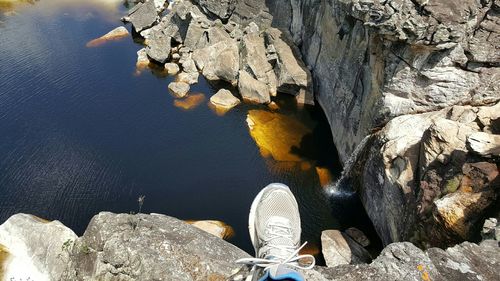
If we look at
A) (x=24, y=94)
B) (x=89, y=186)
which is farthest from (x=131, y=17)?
(x=89, y=186)

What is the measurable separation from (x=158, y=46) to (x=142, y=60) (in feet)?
6.72

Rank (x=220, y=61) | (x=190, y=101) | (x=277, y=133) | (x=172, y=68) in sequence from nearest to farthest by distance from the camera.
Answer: (x=277, y=133) → (x=190, y=101) → (x=220, y=61) → (x=172, y=68)

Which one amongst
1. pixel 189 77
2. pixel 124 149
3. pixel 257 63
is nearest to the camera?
pixel 124 149

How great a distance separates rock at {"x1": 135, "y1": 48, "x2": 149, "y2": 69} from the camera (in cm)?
3662

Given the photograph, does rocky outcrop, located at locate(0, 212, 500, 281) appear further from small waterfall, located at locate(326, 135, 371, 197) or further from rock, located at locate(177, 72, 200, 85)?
rock, located at locate(177, 72, 200, 85)

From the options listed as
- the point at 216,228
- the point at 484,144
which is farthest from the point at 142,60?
the point at 484,144

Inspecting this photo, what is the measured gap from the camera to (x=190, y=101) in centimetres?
3212

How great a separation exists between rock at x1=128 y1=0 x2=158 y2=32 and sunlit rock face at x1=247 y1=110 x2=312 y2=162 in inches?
742

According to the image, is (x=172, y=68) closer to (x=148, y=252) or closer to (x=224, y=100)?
(x=224, y=100)

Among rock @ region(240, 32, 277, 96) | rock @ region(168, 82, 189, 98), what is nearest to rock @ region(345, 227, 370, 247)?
rock @ region(240, 32, 277, 96)

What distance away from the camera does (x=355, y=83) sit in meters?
24.6

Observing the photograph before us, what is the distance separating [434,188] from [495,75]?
23.4 ft

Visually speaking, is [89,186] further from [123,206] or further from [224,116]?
[224,116]

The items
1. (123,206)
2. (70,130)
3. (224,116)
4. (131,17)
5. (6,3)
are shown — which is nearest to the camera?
(123,206)
